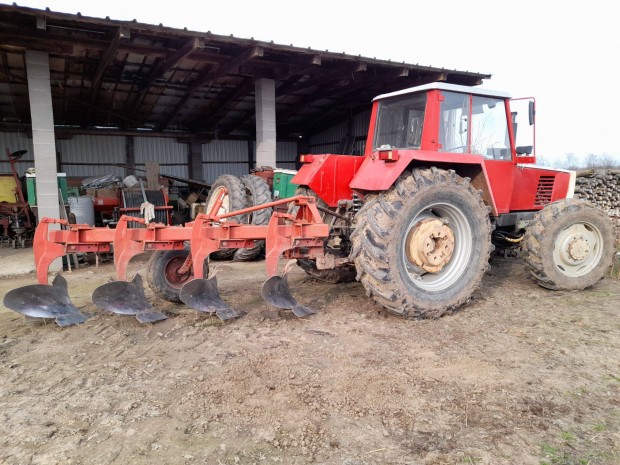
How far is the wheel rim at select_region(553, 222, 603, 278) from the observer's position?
183 inches

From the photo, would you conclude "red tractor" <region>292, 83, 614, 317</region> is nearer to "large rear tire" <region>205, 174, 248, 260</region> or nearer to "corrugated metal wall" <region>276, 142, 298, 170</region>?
"large rear tire" <region>205, 174, 248, 260</region>

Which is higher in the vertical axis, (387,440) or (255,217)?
(255,217)

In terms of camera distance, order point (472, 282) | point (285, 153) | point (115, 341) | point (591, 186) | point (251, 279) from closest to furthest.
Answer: point (115, 341) → point (472, 282) → point (251, 279) → point (591, 186) → point (285, 153)

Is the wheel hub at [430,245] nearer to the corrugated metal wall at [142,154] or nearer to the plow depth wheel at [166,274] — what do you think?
the plow depth wheel at [166,274]

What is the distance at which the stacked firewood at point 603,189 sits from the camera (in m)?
8.99

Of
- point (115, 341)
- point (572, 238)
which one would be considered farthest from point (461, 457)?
point (572, 238)

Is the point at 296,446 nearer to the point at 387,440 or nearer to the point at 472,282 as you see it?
the point at 387,440

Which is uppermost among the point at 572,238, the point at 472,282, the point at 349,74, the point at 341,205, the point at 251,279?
the point at 349,74

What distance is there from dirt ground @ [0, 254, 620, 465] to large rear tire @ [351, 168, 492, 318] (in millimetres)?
277

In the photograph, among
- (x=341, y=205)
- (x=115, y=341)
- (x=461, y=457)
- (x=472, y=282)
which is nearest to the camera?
(x=461, y=457)

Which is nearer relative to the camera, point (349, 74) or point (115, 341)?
point (115, 341)

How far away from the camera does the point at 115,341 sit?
3357 millimetres

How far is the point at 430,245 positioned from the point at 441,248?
0.13 meters

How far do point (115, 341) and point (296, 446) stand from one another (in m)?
1.97
